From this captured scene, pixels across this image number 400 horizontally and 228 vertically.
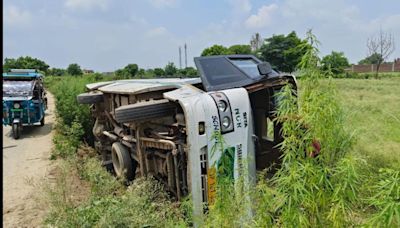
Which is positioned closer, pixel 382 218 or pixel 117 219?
pixel 382 218

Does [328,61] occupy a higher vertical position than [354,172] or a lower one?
higher

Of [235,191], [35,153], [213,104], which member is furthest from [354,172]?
[35,153]

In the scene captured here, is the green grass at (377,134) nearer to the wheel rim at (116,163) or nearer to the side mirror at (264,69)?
the side mirror at (264,69)

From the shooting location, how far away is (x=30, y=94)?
11.5 metres

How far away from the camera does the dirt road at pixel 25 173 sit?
Answer: 15.4 feet

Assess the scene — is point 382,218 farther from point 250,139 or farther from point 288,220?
point 250,139

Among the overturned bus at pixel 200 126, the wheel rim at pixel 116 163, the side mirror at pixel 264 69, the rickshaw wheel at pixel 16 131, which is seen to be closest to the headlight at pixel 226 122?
the overturned bus at pixel 200 126

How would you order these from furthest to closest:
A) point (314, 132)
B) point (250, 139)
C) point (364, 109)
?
point (364, 109) < point (250, 139) < point (314, 132)

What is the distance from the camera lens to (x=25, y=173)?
709 cm

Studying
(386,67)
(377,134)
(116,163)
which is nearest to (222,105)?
(116,163)

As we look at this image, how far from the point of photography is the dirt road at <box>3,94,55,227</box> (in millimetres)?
4683

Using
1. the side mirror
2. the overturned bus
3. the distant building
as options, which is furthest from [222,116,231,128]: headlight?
the distant building

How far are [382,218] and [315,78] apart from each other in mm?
920

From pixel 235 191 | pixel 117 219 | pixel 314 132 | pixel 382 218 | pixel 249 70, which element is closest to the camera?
pixel 382 218
